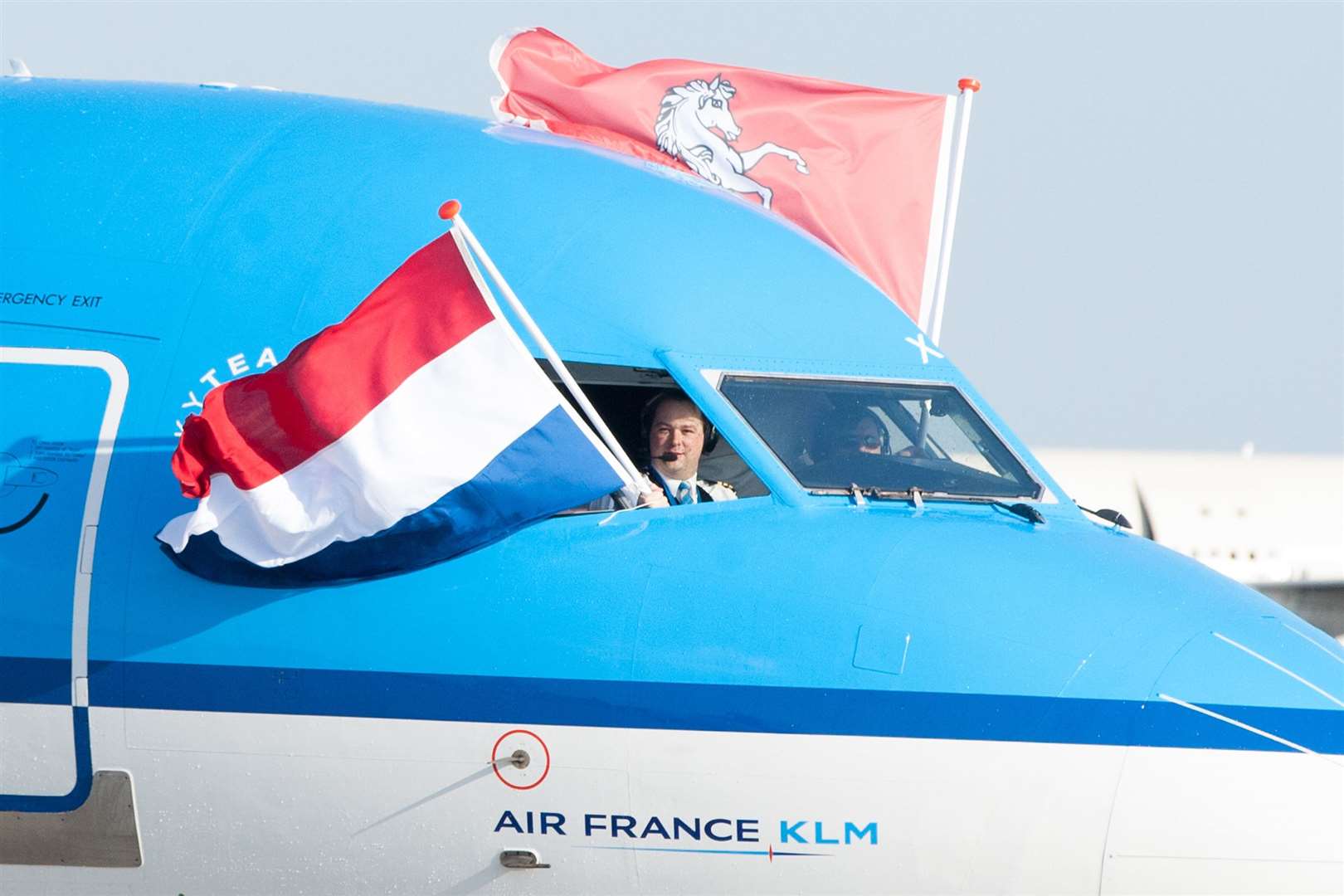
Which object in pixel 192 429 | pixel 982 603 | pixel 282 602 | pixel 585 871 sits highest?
pixel 192 429

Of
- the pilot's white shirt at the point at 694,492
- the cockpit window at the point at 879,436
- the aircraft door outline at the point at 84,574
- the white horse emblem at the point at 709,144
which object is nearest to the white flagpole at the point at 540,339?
the pilot's white shirt at the point at 694,492

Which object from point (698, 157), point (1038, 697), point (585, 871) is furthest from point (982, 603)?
point (698, 157)

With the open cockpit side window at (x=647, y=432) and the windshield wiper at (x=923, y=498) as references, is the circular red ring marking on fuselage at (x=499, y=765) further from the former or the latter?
the windshield wiper at (x=923, y=498)

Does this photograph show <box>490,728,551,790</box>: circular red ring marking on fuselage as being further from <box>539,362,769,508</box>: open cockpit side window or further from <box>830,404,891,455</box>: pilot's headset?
<box>830,404,891,455</box>: pilot's headset

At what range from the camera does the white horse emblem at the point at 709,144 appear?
10.1m

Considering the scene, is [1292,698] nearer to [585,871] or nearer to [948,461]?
[948,461]

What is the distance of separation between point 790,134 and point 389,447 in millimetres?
4881

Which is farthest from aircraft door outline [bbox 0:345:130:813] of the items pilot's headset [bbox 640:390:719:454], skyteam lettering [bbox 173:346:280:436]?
pilot's headset [bbox 640:390:719:454]

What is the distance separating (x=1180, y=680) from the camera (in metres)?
6.19

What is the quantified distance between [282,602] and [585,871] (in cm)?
172

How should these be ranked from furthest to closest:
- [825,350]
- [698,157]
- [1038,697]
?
[698,157] → [825,350] → [1038,697]

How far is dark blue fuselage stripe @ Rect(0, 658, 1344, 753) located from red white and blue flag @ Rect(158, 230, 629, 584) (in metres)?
0.48

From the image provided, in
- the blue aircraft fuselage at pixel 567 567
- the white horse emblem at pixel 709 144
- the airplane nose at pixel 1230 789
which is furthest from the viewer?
the white horse emblem at pixel 709 144

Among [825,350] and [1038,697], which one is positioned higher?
[825,350]
